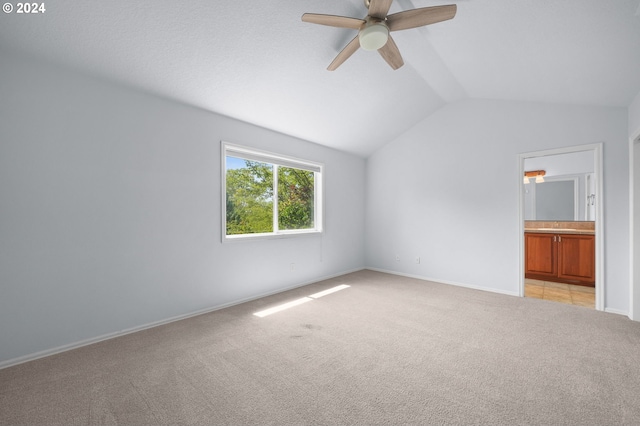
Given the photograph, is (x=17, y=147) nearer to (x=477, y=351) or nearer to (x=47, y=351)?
(x=47, y=351)

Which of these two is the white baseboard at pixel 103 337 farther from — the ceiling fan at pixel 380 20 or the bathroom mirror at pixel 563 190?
the bathroom mirror at pixel 563 190

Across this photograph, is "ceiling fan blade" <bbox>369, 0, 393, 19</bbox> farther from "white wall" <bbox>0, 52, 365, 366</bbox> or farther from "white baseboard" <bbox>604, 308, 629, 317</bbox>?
"white baseboard" <bbox>604, 308, 629, 317</bbox>

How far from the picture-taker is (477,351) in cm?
233

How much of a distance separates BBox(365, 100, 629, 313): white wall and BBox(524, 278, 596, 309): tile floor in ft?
1.26

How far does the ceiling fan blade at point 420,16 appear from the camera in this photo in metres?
1.90

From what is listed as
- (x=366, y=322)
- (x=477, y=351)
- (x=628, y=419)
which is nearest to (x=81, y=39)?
(x=366, y=322)

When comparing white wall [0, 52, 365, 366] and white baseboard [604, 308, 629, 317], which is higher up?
white wall [0, 52, 365, 366]

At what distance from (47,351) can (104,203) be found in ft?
Result: 4.29

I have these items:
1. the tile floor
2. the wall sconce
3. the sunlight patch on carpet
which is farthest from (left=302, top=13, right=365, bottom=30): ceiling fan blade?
the wall sconce

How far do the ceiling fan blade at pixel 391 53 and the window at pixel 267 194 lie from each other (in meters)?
2.05

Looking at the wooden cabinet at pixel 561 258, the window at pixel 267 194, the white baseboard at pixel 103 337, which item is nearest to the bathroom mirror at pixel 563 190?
the wooden cabinet at pixel 561 258

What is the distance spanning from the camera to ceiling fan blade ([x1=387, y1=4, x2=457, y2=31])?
190 cm

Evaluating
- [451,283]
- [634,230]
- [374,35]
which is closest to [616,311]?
[634,230]

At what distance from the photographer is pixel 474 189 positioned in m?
4.36
